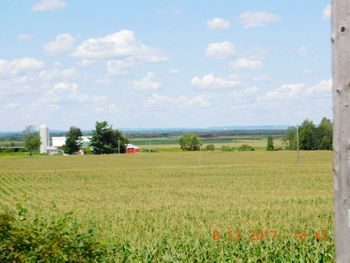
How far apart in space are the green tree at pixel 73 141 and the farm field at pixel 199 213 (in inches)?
3187

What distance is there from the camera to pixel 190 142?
424ft

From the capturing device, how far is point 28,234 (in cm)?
610

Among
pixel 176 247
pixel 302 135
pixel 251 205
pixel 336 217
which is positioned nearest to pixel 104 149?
pixel 302 135

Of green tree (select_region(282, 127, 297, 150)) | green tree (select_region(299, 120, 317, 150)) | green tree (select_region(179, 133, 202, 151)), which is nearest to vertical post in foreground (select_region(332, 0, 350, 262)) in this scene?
green tree (select_region(299, 120, 317, 150))

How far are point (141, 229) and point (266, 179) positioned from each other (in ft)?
83.6

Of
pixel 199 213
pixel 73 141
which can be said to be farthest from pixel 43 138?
pixel 199 213

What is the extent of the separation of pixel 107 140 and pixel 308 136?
33.3 meters

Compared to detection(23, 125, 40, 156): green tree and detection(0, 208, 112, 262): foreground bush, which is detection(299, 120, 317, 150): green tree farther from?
detection(0, 208, 112, 262): foreground bush

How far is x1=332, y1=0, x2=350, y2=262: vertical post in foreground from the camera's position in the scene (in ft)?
6.82

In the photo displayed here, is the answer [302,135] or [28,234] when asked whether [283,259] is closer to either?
[28,234]

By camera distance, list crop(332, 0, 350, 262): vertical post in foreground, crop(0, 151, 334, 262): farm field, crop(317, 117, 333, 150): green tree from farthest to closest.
A: 1. crop(317, 117, 333, 150): green tree
2. crop(0, 151, 334, 262): farm field
3. crop(332, 0, 350, 262): vertical post in foreground

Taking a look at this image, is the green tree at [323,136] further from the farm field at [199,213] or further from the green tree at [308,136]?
the farm field at [199,213]

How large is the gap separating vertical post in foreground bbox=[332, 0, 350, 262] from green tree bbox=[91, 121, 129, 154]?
378ft

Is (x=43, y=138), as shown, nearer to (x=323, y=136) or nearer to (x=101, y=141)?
(x=101, y=141)
